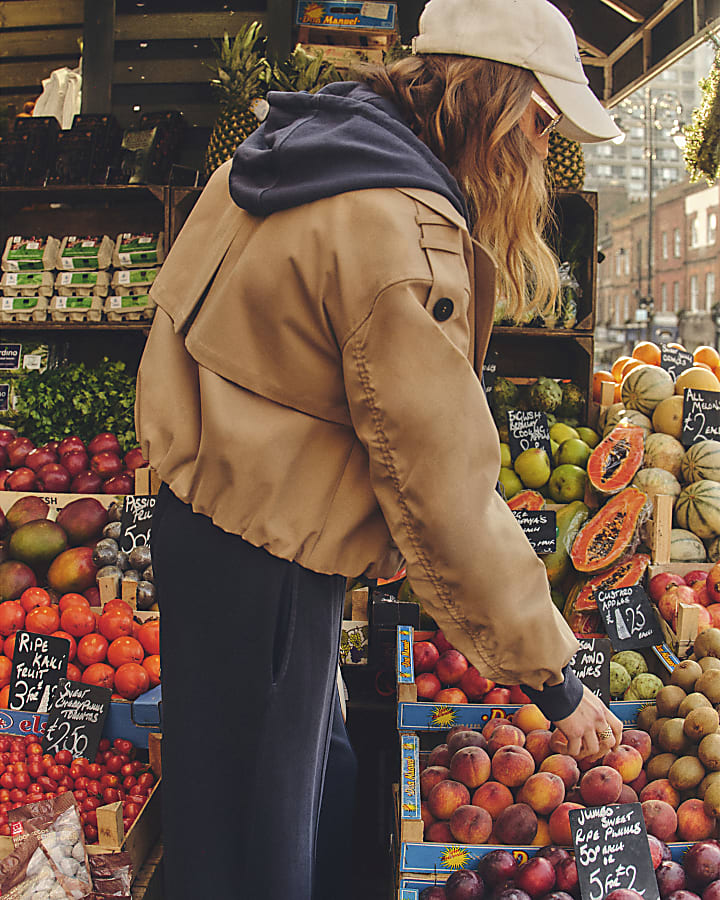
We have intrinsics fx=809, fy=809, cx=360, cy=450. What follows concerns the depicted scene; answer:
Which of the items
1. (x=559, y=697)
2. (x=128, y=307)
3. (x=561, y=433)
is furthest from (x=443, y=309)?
(x=128, y=307)

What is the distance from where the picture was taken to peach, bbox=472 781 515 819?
1.88m

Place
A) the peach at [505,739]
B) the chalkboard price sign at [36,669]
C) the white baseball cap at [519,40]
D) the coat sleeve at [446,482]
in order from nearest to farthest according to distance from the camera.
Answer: the coat sleeve at [446,482], the white baseball cap at [519,40], the peach at [505,739], the chalkboard price sign at [36,669]

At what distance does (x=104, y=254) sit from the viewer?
3.84m

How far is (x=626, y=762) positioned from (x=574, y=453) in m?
1.55

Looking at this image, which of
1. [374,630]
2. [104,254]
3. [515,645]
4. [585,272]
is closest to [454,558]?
[515,645]

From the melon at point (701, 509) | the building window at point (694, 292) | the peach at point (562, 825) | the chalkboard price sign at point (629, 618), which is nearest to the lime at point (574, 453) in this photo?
the melon at point (701, 509)

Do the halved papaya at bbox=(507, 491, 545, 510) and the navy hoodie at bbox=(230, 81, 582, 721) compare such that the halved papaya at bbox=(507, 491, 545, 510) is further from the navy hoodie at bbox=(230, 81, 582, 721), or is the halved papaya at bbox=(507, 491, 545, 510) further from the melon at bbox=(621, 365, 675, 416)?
the navy hoodie at bbox=(230, 81, 582, 721)

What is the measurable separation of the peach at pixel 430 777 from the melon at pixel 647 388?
192 cm

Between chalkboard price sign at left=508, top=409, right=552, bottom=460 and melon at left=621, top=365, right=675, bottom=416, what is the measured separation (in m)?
0.40

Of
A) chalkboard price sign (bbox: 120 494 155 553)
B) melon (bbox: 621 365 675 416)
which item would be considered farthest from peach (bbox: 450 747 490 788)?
melon (bbox: 621 365 675 416)

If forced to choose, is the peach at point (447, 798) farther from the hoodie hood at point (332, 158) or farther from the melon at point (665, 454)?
the melon at point (665, 454)

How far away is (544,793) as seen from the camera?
185 cm

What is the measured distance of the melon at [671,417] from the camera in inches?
126

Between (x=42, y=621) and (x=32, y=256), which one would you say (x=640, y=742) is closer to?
(x=42, y=621)
